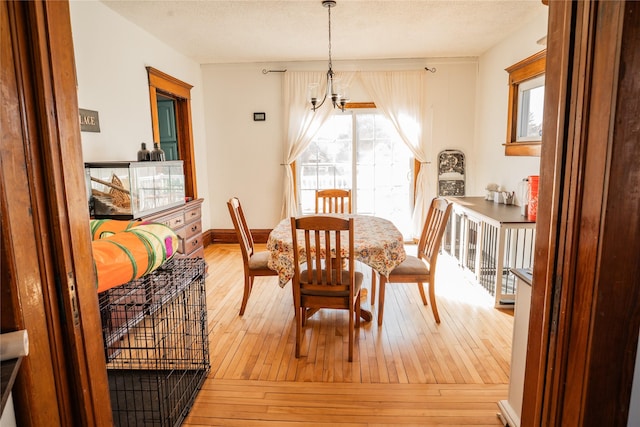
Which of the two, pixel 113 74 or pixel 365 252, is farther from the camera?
pixel 113 74

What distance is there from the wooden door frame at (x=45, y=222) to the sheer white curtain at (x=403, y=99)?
4.61 m

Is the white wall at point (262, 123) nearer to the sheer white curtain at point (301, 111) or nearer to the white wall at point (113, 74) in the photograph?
the sheer white curtain at point (301, 111)

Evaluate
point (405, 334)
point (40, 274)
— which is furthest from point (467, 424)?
point (40, 274)

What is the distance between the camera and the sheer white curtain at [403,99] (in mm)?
5090

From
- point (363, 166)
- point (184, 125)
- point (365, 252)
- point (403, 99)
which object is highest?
point (403, 99)

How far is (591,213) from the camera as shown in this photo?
0.81m

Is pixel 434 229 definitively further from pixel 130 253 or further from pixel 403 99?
pixel 403 99

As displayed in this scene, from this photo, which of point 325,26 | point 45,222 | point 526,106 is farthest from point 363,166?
point 45,222

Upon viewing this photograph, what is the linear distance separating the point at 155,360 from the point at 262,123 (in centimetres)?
396

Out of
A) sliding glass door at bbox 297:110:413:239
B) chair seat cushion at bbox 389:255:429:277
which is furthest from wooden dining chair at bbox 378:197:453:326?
sliding glass door at bbox 297:110:413:239

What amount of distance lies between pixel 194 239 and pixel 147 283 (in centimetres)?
220

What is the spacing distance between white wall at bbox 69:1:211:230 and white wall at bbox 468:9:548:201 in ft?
12.4

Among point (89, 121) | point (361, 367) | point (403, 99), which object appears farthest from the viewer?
point (403, 99)

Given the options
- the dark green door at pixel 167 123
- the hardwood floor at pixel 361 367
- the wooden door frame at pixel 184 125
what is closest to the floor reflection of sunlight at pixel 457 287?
the hardwood floor at pixel 361 367
